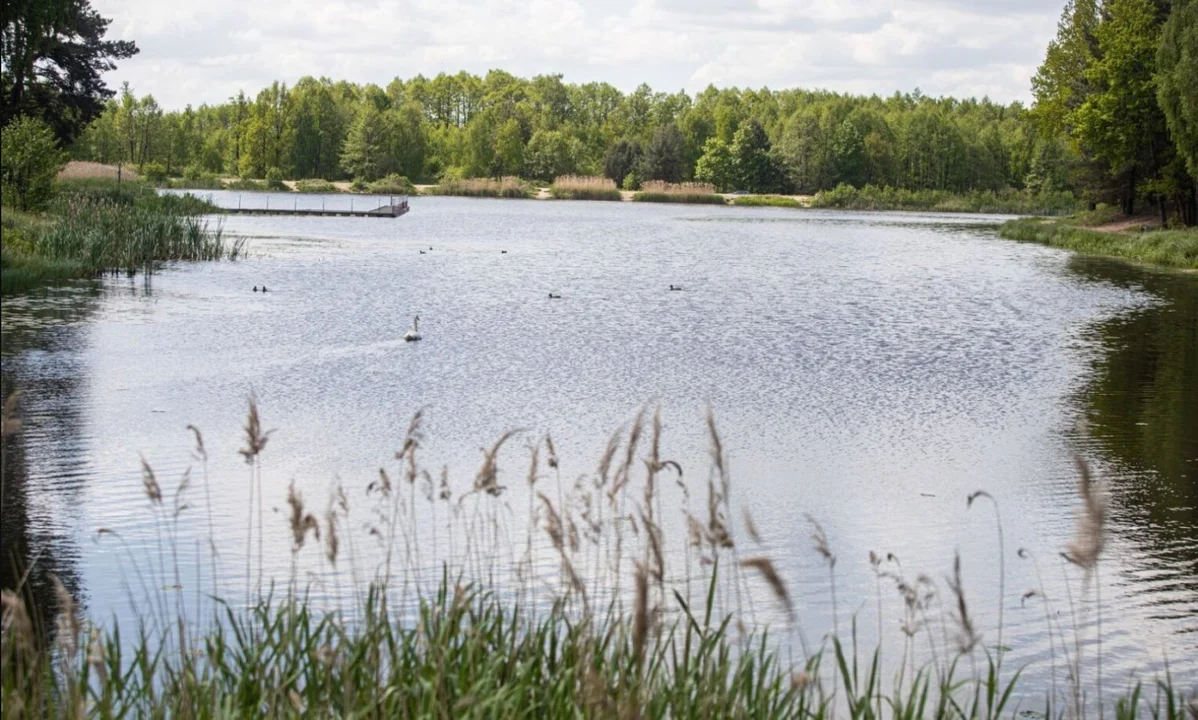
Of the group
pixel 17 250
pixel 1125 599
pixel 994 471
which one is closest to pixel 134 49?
pixel 17 250

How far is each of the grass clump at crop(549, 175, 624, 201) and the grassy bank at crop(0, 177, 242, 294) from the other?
71047mm

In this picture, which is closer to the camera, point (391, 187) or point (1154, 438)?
point (1154, 438)

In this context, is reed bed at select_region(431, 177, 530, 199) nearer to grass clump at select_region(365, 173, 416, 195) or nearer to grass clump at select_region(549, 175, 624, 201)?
grass clump at select_region(365, 173, 416, 195)

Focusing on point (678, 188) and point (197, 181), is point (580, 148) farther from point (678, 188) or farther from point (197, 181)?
point (197, 181)

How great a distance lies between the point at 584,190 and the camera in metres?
110

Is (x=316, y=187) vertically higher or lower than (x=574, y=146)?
lower

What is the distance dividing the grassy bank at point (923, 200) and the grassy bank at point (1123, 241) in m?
43.4

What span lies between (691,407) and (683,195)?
94.7 metres

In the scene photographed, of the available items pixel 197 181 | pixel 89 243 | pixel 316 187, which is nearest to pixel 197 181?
pixel 197 181

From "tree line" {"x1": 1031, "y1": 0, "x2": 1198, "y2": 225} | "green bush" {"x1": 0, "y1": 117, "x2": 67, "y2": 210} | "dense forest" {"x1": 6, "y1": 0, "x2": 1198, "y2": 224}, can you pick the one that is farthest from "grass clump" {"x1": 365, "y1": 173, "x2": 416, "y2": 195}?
"green bush" {"x1": 0, "y1": 117, "x2": 67, "y2": 210}

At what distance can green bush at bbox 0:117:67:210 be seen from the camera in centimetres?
3141

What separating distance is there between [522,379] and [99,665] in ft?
47.2

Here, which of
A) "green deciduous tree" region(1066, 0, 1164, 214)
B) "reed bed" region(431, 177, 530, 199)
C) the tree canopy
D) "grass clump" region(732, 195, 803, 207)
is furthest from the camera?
"reed bed" region(431, 177, 530, 199)

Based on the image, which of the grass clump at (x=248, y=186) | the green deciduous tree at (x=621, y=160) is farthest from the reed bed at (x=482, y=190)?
the green deciduous tree at (x=621, y=160)
